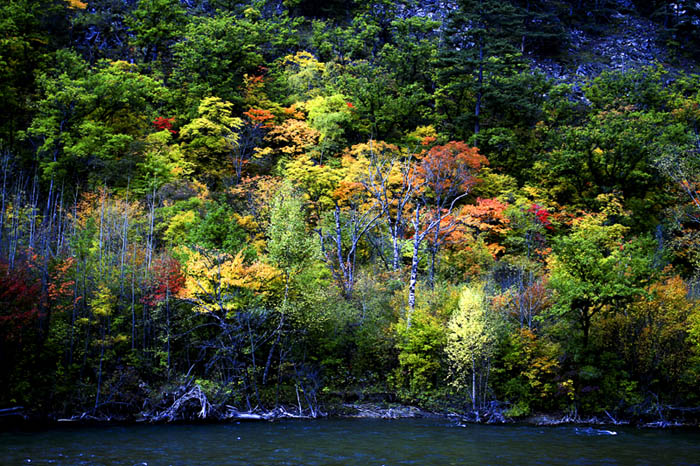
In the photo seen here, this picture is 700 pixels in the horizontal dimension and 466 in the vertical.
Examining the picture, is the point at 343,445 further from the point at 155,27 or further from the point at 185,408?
the point at 155,27

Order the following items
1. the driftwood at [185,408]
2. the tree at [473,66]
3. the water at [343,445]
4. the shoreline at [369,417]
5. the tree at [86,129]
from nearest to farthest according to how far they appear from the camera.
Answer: the water at [343,445] < the shoreline at [369,417] < the driftwood at [185,408] < the tree at [86,129] < the tree at [473,66]

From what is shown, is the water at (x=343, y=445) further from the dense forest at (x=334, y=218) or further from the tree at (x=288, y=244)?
the tree at (x=288, y=244)

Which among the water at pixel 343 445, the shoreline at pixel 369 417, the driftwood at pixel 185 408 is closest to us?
the water at pixel 343 445

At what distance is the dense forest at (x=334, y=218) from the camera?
79.4ft

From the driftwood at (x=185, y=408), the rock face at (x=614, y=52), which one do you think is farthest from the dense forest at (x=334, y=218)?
the rock face at (x=614, y=52)

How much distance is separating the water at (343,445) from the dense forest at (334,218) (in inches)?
108

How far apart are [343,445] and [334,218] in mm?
18553

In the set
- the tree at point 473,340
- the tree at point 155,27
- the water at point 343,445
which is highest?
the tree at point 155,27

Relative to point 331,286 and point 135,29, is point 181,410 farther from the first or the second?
point 135,29

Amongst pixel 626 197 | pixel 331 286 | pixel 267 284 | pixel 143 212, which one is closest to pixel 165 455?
pixel 267 284

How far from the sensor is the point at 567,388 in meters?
24.2

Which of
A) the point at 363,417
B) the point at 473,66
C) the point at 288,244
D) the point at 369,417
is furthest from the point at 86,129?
the point at 473,66

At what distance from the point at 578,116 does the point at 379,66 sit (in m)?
18.7

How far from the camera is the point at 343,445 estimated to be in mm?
18297
